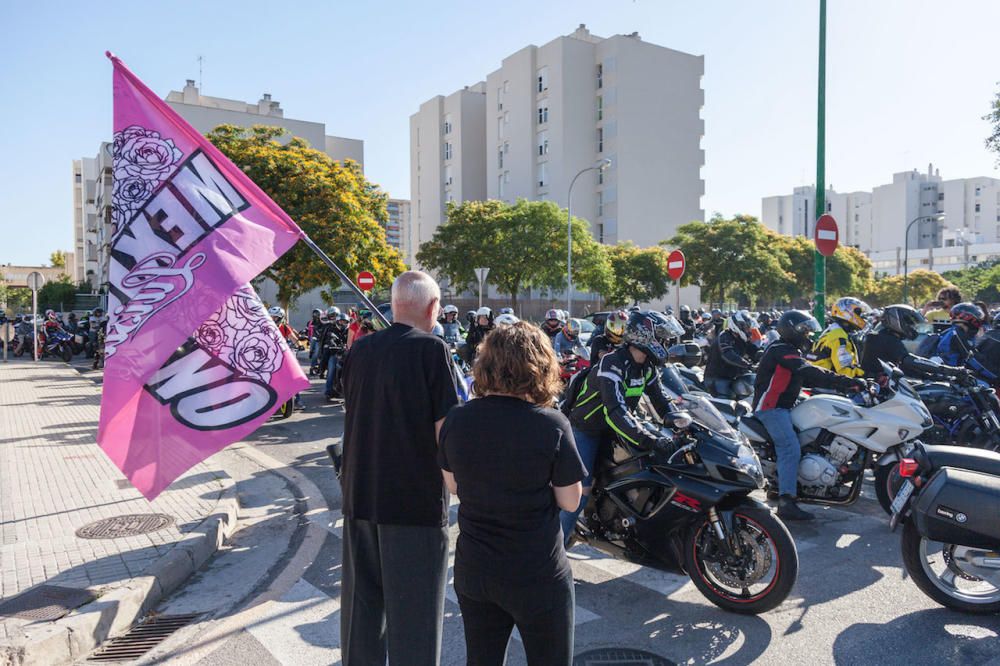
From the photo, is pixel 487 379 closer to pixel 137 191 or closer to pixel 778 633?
pixel 778 633

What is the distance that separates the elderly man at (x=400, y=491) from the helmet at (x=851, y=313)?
5.73 meters

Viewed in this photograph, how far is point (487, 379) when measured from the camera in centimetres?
254

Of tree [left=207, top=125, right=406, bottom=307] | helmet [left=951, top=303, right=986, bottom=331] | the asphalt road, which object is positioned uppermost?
tree [left=207, top=125, right=406, bottom=307]

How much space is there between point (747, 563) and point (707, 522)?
0.30 meters

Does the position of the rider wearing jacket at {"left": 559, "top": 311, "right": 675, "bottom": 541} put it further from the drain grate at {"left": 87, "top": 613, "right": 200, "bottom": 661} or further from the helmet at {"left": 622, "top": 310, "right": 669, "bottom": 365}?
the drain grate at {"left": 87, "top": 613, "right": 200, "bottom": 661}

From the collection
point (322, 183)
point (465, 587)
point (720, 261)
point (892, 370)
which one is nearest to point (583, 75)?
point (720, 261)

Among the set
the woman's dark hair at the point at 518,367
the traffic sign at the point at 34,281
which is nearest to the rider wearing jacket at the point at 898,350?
the woman's dark hair at the point at 518,367

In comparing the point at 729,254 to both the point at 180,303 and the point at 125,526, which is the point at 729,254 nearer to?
the point at 125,526

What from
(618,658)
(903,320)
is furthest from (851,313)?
(618,658)

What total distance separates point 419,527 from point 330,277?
2088 cm

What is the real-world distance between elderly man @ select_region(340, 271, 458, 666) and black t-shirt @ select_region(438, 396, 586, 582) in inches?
15.4

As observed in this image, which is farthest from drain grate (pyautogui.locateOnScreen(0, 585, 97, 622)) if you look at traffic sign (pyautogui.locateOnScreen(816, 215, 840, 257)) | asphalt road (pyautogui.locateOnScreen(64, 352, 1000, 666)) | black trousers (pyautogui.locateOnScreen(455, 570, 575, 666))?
traffic sign (pyautogui.locateOnScreen(816, 215, 840, 257))

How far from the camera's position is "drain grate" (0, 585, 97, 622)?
4094mm

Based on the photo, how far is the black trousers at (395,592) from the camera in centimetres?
284
